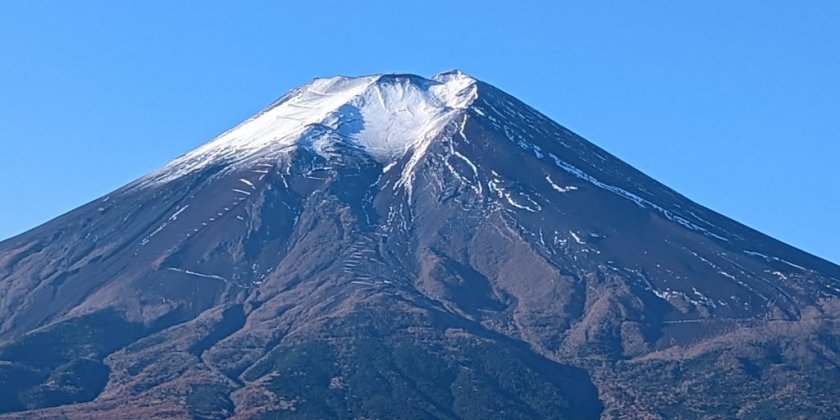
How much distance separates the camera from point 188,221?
569 feet

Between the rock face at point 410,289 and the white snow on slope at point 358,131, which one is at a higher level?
the white snow on slope at point 358,131

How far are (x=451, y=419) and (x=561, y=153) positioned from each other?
207 feet

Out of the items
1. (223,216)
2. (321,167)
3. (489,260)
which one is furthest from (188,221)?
(489,260)

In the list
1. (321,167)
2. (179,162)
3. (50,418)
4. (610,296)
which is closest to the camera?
(50,418)

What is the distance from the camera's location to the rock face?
449ft

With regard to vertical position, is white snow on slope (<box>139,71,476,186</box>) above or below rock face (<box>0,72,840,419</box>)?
above

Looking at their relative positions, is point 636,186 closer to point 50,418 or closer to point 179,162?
point 179,162

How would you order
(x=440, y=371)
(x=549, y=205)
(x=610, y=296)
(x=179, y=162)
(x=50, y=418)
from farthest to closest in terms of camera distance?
1. (x=179, y=162)
2. (x=549, y=205)
3. (x=610, y=296)
4. (x=440, y=371)
5. (x=50, y=418)

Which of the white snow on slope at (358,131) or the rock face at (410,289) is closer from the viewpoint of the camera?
the rock face at (410,289)

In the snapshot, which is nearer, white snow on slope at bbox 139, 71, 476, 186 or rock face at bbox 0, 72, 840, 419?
rock face at bbox 0, 72, 840, 419

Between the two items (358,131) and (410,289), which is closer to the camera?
(410,289)

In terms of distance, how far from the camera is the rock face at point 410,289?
136750 mm

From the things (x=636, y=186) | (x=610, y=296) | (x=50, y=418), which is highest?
(x=636, y=186)

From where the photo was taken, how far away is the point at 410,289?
156875 millimetres
